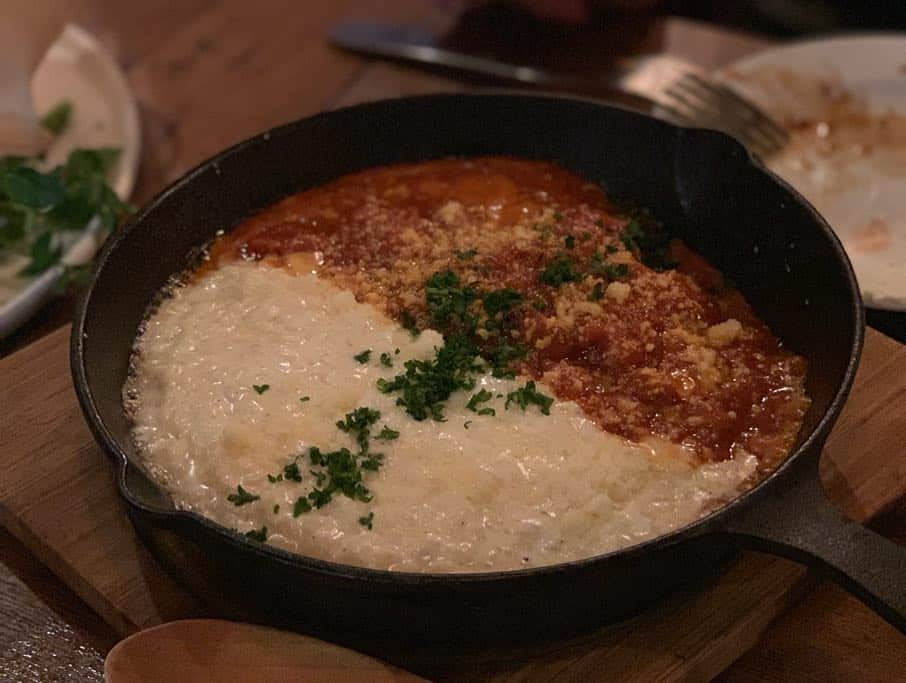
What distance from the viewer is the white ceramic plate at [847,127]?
2457 millimetres

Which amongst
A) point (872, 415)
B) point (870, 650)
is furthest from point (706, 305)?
point (870, 650)

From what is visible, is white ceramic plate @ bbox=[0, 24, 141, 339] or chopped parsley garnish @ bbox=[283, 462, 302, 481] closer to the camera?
chopped parsley garnish @ bbox=[283, 462, 302, 481]

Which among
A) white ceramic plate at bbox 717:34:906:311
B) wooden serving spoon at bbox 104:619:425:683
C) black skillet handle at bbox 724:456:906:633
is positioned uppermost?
black skillet handle at bbox 724:456:906:633

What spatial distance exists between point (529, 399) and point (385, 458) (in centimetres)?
28

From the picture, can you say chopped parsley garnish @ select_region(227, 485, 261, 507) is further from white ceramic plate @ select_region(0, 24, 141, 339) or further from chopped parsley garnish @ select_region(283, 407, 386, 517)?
white ceramic plate @ select_region(0, 24, 141, 339)

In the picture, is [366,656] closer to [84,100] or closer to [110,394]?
[110,394]

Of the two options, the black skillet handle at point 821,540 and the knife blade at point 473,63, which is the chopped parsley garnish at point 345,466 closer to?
the black skillet handle at point 821,540

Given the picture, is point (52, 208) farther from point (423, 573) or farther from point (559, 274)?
point (423, 573)

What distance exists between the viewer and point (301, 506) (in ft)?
4.90

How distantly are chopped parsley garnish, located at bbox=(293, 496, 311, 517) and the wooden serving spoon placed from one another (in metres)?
0.17

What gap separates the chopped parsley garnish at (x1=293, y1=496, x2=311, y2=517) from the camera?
1.49 m

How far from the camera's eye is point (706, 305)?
6.43 ft

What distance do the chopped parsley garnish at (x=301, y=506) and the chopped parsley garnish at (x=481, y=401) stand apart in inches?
13.1

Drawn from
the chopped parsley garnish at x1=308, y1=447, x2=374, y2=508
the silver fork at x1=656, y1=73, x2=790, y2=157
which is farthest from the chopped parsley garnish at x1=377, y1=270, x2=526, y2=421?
the silver fork at x1=656, y1=73, x2=790, y2=157
